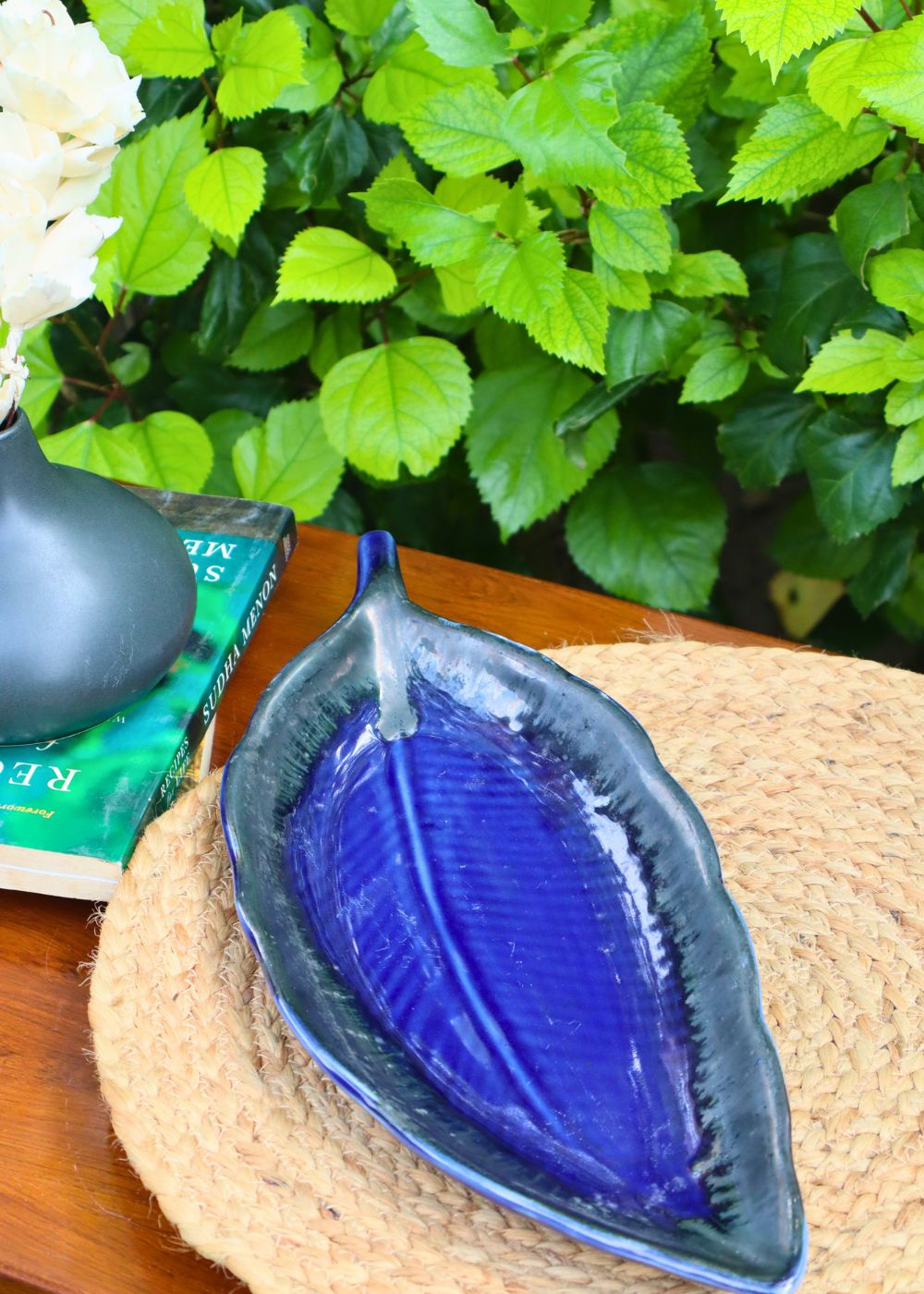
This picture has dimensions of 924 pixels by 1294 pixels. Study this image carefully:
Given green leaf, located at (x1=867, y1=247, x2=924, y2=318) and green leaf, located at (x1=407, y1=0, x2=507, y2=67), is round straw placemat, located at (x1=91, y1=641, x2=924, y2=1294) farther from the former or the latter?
green leaf, located at (x1=407, y1=0, x2=507, y2=67)

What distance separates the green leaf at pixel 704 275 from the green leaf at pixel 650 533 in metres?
0.18

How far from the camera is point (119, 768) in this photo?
19.8 inches

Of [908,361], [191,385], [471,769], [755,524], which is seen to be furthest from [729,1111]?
[755,524]

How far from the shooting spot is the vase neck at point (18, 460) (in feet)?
1.48

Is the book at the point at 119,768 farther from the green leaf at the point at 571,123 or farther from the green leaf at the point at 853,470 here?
the green leaf at the point at 853,470

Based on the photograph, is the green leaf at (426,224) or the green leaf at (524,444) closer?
the green leaf at (426,224)

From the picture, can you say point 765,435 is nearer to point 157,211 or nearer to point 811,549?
point 811,549

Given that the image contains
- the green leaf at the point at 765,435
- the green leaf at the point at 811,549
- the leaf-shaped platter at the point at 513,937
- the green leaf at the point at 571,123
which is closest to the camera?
the leaf-shaped platter at the point at 513,937

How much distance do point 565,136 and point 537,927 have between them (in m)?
0.38

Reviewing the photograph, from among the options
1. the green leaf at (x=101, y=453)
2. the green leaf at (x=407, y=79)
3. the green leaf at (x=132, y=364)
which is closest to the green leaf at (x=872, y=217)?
the green leaf at (x=407, y=79)

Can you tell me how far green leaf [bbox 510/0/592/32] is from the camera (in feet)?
1.92

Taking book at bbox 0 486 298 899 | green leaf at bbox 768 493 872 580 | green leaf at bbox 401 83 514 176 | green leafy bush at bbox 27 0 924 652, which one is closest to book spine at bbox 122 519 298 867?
book at bbox 0 486 298 899

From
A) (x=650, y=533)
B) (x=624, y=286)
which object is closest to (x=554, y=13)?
(x=624, y=286)

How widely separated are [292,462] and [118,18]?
28 centimetres
